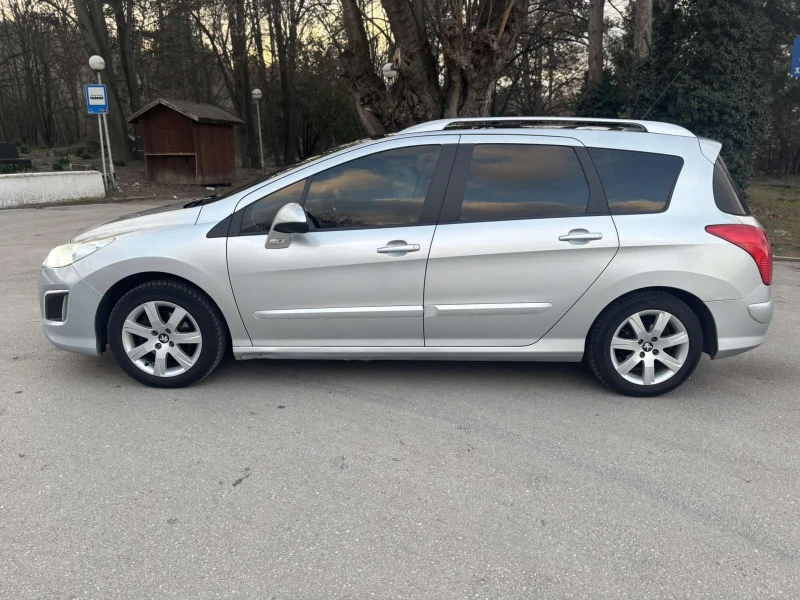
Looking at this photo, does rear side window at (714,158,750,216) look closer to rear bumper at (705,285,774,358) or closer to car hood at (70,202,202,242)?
rear bumper at (705,285,774,358)

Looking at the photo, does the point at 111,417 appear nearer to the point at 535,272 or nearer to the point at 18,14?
the point at 535,272

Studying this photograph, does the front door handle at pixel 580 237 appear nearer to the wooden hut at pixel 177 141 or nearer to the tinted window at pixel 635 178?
the tinted window at pixel 635 178

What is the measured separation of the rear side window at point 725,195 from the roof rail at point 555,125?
349 millimetres

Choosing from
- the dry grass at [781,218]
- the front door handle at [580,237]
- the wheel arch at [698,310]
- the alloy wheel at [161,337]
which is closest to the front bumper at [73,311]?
Result: the alloy wheel at [161,337]

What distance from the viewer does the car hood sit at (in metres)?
4.19

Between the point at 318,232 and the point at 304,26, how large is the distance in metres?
Answer: 26.5

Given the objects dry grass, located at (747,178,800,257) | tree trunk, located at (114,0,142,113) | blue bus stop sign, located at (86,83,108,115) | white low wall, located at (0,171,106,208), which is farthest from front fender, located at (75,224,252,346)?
tree trunk, located at (114,0,142,113)

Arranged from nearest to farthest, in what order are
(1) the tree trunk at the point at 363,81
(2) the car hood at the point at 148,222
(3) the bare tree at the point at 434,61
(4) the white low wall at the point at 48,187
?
(2) the car hood at the point at 148,222, (3) the bare tree at the point at 434,61, (1) the tree trunk at the point at 363,81, (4) the white low wall at the point at 48,187

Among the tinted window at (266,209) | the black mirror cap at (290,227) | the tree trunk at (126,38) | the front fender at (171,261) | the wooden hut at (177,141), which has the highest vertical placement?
the tree trunk at (126,38)

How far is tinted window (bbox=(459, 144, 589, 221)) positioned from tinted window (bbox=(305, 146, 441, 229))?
0.32 metres

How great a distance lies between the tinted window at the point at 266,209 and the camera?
13.4 feet

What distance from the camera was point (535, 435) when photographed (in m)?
3.66

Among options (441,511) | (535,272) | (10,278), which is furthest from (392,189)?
(10,278)

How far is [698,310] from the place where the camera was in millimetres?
4129
